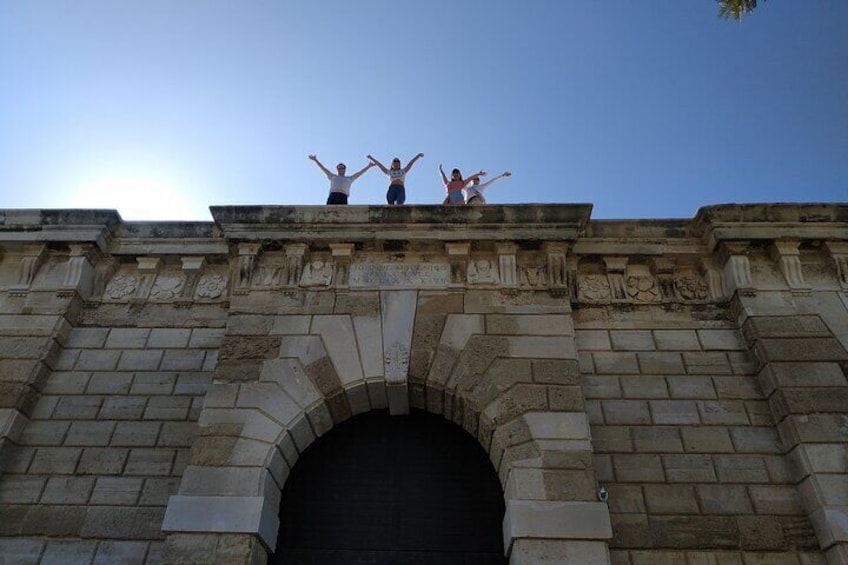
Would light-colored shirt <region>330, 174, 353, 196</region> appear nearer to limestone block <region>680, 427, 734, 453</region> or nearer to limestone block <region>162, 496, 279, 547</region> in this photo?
limestone block <region>162, 496, 279, 547</region>

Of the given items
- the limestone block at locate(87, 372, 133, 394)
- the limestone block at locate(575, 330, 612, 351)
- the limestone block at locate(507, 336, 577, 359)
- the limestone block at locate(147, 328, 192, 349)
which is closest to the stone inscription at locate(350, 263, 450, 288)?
the limestone block at locate(507, 336, 577, 359)

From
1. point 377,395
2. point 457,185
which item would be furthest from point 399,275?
point 457,185

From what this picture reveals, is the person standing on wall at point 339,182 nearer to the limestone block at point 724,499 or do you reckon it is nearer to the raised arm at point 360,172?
the raised arm at point 360,172

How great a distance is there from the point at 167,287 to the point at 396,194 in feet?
11.7

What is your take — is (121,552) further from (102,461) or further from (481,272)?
(481,272)

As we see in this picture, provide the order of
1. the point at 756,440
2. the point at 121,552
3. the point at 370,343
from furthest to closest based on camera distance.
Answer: the point at 370,343
the point at 756,440
the point at 121,552

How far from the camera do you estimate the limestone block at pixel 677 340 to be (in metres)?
7.10

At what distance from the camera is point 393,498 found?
6.50 m

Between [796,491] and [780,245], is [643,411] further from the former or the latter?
[780,245]

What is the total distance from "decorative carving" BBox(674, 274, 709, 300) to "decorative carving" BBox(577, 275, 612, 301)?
0.88 meters

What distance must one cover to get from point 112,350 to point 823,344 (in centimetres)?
832

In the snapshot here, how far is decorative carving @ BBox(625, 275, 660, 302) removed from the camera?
7527mm

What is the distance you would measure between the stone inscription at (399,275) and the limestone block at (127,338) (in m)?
2.70

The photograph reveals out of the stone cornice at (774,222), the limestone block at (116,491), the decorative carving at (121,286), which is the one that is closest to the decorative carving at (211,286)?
the decorative carving at (121,286)
